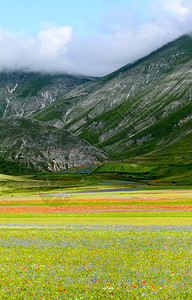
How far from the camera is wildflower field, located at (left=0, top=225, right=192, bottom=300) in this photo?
14352 millimetres

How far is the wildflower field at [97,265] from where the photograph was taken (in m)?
14.4

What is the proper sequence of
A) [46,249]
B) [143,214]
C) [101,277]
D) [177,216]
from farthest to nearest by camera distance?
[143,214] → [177,216] → [46,249] → [101,277]

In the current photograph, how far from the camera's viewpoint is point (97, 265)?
1866 centimetres

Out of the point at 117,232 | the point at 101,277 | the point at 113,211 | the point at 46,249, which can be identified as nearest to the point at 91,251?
the point at 46,249

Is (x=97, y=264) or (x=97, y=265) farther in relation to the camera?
(x=97, y=264)

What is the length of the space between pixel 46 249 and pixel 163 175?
178896 millimetres

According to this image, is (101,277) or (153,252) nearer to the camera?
(101,277)

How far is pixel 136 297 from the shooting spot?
13523 mm

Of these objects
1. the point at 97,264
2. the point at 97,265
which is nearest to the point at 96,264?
the point at 97,264

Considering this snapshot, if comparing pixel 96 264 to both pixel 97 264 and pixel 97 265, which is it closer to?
pixel 97 264

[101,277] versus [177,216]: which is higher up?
[101,277]

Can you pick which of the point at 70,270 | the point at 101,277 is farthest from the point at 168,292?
the point at 70,270

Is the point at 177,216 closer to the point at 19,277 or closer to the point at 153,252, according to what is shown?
the point at 153,252

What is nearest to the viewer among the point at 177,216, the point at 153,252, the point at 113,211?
the point at 153,252
